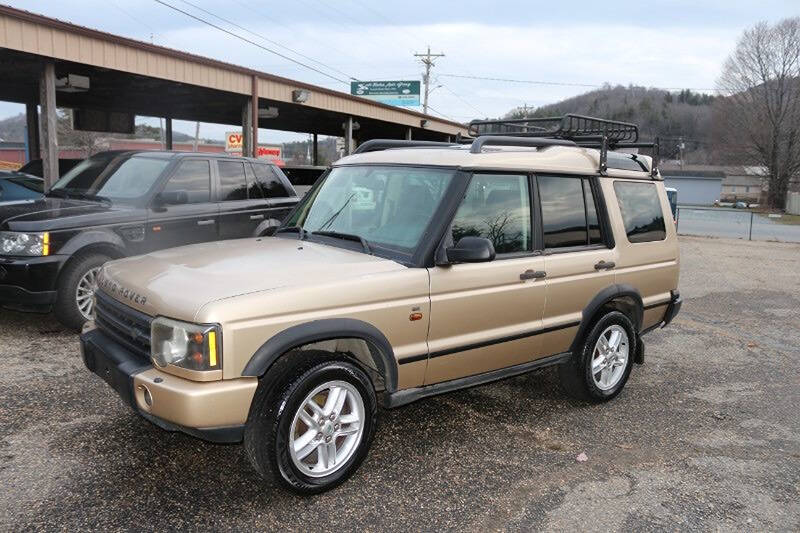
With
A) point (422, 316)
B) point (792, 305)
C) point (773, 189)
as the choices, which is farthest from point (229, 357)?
point (773, 189)

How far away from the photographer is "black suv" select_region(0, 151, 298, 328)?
575cm

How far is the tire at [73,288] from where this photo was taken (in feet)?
19.3

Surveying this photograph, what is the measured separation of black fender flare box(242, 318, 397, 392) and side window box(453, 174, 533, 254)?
0.82 metres

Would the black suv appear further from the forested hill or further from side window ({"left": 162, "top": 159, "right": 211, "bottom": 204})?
the forested hill

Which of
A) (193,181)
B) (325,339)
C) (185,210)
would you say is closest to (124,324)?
(325,339)

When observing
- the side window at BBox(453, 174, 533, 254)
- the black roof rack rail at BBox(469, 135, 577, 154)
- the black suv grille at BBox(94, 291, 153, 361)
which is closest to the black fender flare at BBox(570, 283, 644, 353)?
the side window at BBox(453, 174, 533, 254)

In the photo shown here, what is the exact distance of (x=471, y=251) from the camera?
3557 millimetres

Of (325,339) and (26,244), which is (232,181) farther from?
(325,339)

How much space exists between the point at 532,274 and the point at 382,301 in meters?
1.23

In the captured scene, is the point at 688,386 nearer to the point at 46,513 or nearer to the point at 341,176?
the point at 341,176

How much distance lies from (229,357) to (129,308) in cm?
84

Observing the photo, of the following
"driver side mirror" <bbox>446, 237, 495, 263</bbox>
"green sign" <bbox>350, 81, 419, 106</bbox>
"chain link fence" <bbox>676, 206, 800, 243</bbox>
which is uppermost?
"green sign" <bbox>350, 81, 419, 106</bbox>

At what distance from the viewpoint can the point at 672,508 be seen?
133 inches

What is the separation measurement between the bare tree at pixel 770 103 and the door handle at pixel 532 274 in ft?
214
